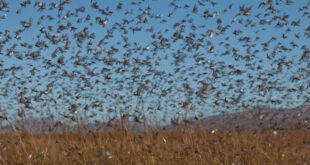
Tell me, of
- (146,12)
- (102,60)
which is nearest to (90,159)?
(102,60)

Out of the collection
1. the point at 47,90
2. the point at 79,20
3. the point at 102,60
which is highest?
the point at 79,20

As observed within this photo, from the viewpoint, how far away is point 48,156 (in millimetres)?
5309

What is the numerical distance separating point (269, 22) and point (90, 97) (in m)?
5.95

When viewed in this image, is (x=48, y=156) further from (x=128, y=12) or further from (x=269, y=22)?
(x=269, y=22)

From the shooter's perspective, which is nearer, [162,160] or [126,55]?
[162,160]

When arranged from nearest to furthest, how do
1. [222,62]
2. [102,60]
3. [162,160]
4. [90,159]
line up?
[162,160] < [90,159] < [102,60] < [222,62]

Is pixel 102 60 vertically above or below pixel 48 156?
above

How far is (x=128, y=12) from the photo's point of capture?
909 centimetres

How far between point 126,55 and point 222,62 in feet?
10.2

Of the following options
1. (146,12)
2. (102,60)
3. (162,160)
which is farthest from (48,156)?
(146,12)

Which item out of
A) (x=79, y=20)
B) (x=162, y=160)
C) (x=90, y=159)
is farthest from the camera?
(x=79, y=20)

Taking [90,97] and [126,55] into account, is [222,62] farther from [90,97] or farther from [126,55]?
[90,97]

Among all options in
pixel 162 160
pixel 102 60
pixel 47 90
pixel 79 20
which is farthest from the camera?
pixel 47 90

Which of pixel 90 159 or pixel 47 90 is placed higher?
pixel 47 90
